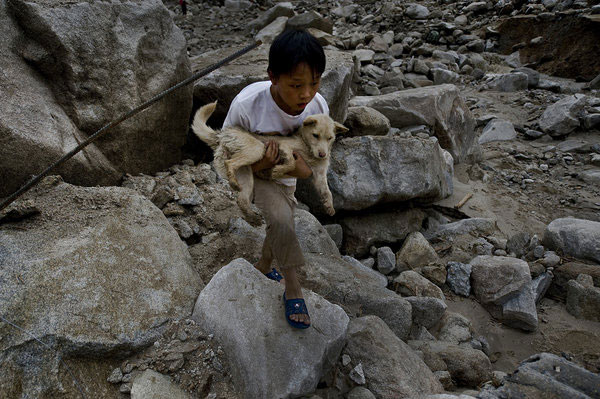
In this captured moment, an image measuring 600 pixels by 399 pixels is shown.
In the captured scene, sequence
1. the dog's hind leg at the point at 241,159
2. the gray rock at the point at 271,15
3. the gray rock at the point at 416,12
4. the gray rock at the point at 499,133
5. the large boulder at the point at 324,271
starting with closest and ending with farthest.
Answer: the dog's hind leg at the point at 241,159 → the large boulder at the point at 324,271 → the gray rock at the point at 499,133 → the gray rock at the point at 271,15 → the gray rock at the point at 416,12

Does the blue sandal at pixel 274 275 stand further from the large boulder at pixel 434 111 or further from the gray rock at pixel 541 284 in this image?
the large boulder at pixel 434 111

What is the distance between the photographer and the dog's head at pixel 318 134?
7.34 feet

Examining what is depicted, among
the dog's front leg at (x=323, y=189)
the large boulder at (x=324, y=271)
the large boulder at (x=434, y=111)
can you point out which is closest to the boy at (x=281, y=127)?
the dog's front leg at (x=323, y=189)

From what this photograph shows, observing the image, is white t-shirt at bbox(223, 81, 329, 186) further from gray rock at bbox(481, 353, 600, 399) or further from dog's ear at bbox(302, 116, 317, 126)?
gray rock at bbox(481, 353, 600, 399)

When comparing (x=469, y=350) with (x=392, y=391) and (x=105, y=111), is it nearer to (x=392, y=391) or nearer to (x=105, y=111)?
(x=392, y=391)

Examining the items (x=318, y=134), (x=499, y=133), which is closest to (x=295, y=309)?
(x=318, y=134)

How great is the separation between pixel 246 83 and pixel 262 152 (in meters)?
2.40

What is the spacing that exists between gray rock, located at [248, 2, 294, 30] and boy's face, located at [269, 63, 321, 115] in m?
10.1

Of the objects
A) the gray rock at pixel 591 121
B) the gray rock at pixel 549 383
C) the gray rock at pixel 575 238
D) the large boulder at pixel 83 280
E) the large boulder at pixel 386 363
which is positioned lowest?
the gray rock at pixel 591 121

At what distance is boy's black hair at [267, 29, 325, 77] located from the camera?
1890 mm

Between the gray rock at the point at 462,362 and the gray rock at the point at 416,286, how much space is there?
772 millimetres

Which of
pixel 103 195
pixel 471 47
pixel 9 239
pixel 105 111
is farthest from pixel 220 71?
pixel 471 47

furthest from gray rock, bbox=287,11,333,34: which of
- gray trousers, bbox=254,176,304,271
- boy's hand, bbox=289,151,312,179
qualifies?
Result: gray trousers, bbox=254,176,304,271

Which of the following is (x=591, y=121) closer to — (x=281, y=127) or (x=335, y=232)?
(x=335, y=232)
